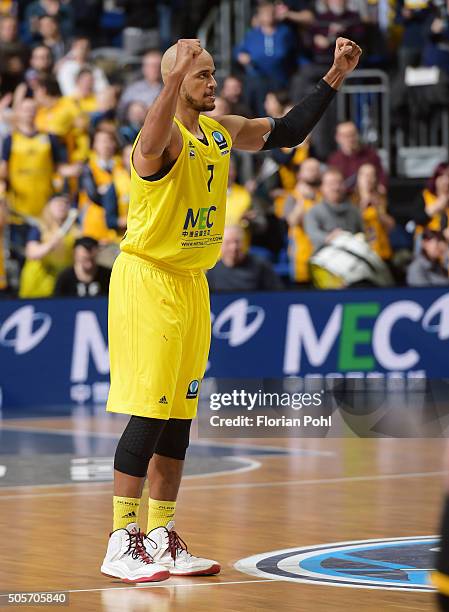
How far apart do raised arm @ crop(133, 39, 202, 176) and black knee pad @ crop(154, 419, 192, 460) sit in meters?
1.33

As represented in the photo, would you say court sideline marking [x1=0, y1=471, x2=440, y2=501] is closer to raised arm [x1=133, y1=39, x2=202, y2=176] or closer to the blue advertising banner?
raised arm [x1=133, y1=39, x2=202, y2=176]

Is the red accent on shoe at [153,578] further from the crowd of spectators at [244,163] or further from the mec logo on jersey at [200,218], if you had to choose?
the crowd of spectators at [244,163]

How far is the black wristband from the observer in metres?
8.25

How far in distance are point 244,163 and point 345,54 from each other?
11101 millimetres

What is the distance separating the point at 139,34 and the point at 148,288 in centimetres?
1506

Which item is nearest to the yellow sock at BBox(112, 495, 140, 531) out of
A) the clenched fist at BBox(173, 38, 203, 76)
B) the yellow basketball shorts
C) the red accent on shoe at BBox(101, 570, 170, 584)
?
the red accent on shoe at BBox(101, 570, 170, 584)

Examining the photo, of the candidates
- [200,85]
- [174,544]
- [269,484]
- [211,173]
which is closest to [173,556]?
[174,544]

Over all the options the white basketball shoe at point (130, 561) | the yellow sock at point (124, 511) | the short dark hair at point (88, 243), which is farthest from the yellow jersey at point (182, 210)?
the short dark hair at point (88, 243)

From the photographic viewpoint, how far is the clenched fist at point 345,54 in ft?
26.4

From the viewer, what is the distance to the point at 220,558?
8055mm

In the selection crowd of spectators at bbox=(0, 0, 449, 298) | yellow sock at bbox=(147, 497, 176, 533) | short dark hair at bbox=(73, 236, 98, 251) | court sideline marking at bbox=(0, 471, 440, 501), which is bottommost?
yellow sock at bbox=(147, 497, 176, 533)

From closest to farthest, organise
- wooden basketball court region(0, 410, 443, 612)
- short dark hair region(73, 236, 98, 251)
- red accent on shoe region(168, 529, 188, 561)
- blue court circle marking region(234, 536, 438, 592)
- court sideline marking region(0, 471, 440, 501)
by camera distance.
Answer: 1. wooden basketball court region(0, 410, 443, 612)
2. blue court circle marking region(234, 536, 438, 592)
3. red accent on shoe region(168, 529, 188, 561)
4. court sideline marking region(0, 471, 440, 501)
5. short dark hair region(73, 236, 98, 251)

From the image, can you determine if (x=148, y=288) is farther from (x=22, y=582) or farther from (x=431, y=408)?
(x=431, y=408)

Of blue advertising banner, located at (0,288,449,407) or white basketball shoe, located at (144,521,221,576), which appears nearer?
Result: white basketball shoe, located at (144,521,221,576)
